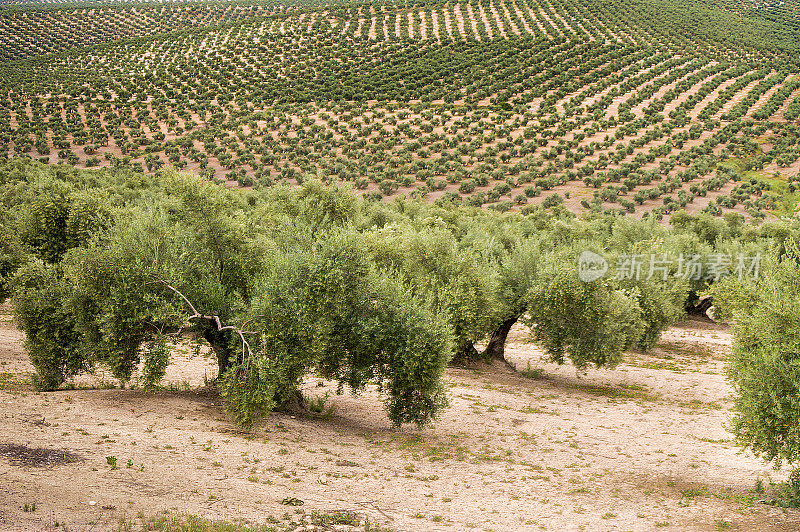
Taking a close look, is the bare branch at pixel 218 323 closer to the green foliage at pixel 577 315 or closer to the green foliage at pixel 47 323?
the green foliage at pixel 47 323

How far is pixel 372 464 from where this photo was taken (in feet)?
69.2

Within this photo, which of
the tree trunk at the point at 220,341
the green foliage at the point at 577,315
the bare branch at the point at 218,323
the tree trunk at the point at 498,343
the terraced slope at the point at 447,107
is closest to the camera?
the bare branch at the point at 218,323

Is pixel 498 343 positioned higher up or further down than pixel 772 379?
further down

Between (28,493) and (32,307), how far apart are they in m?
10.0

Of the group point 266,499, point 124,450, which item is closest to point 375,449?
point 266,499

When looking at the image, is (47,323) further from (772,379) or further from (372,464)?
(772,379)

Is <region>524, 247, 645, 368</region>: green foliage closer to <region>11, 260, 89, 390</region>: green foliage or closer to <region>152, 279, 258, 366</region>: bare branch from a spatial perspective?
<region>152, 279, 258, 366</region>: bare branch

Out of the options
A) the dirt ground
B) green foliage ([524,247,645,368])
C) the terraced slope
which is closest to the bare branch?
the dirt ground

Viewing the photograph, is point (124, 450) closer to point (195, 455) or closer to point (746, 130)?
point (195, 455)

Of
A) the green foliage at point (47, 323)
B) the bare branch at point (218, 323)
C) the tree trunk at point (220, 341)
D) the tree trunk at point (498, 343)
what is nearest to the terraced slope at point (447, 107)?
the tree trunk at point (498, 343)

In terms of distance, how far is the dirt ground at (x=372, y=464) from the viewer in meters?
16.5

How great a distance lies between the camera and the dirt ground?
54.2 ft

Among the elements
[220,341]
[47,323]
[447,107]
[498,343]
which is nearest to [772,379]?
[220,341]

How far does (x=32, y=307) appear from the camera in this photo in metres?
23.1
